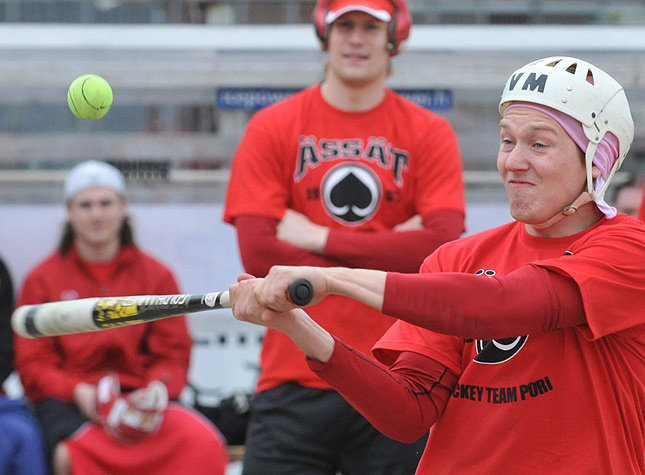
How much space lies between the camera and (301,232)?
11.2 ft

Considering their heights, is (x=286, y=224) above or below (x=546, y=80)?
below

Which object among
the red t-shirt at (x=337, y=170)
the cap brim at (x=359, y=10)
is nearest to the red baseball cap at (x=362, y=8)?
the cap brim at (x=359, y=10)

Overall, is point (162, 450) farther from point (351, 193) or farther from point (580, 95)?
point (580, 95)

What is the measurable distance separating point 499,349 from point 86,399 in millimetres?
2671

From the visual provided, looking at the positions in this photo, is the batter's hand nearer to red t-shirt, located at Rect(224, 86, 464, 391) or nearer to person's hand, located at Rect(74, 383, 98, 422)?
red t-shirt, located at Rect(224, 86, 464, 391)

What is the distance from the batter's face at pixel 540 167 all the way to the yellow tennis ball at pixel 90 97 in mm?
1093

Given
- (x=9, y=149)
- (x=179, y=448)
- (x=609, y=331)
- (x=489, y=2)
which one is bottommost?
(x=179, y=448)

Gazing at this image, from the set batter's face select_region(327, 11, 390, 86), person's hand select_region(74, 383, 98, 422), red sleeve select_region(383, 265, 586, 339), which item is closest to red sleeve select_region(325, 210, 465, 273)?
batter's face select_region(327, 11, 390, 86)

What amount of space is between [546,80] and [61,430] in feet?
9.86

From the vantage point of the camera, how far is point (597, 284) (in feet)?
7.16

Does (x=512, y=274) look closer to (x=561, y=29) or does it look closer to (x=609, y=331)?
(x=609, y=331)

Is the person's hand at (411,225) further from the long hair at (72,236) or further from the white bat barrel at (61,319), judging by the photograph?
the long hair at (72,236)

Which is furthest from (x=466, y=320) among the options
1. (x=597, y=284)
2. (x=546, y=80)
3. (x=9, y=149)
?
(x=9, y=149)

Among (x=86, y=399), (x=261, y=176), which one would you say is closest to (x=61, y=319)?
(x=261, y=176)
